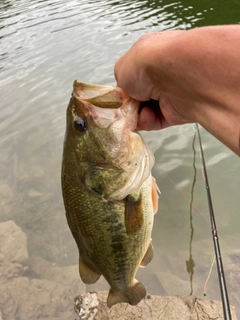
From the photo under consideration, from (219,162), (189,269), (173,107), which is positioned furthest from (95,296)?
(219,162)

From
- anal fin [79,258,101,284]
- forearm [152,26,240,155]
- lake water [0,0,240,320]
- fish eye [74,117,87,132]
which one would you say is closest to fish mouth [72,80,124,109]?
fish eye [74,117,87,132]

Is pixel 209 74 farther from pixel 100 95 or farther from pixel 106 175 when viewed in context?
pixel 106 175

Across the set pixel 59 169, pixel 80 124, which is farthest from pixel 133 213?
pixel 59 169

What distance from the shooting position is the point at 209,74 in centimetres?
115

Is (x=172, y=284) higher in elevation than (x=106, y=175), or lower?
lower

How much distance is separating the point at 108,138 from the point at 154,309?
79.6 inches

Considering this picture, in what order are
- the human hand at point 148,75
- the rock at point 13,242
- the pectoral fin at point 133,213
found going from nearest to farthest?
1. the human hand at point 148,75
2. the pectoral fin at point 133,213
3. the rock at point 13,242

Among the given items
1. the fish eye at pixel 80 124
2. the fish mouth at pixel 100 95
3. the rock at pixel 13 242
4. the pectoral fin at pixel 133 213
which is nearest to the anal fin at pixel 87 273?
the pectoral fin at pixel 133 213

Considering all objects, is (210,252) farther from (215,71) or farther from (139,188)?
(215,71)

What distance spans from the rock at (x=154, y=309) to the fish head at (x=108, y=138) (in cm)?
171

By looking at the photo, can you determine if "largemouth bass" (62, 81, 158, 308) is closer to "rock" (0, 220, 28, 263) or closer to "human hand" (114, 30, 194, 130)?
"human hand" (114, 30, 194, 130)

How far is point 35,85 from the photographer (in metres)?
8.51

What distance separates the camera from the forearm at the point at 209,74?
3.55 feet

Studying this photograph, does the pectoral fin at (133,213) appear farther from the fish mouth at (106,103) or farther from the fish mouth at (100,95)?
the fish mouth at (100,95)
